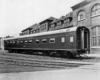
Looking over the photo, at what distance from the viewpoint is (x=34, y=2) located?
7430mm

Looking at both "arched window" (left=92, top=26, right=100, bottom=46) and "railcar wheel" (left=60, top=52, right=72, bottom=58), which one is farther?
"arched window" (left=92, top=26, right=100, bottom=46)

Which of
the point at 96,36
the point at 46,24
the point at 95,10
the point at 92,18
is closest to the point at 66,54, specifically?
the point at 96,36

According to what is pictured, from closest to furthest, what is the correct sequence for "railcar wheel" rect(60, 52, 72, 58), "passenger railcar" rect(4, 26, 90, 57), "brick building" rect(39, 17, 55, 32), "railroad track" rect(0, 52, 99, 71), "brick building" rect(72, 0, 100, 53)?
"railroad track" rect(0, 52, 99, 71) < "passenger railcar" rect(4, 26, 90, 57) < "railcar wheel" rect(60, 52, 72, 58) < "brick building" rect(72, 0, 100, 53) < "brick building" rect(39, 17, 55, 32)

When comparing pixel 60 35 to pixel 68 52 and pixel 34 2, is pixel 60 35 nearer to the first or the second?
pixel 68 52

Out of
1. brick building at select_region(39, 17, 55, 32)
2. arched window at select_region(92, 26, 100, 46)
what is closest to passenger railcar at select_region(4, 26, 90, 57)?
arched window at select_region(92, 26, 100, 46)

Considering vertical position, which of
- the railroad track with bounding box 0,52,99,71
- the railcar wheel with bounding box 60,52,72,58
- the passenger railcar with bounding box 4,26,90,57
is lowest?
the railroad track with bounding box 0,52,99,71

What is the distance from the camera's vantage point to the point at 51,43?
13.9m

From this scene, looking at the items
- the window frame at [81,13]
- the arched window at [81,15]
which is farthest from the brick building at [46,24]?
the arched window at [81,15]

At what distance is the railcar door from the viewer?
38.0 feet

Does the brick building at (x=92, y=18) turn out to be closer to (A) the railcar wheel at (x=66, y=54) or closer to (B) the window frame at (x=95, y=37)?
(B) the window frame at (x=95, y=37)

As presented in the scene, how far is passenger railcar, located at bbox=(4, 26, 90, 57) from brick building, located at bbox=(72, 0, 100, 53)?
475 cm

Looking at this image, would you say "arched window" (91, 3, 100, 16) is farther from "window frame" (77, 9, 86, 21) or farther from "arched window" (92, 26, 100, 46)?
"arched window" (92, 26, 100, 46)

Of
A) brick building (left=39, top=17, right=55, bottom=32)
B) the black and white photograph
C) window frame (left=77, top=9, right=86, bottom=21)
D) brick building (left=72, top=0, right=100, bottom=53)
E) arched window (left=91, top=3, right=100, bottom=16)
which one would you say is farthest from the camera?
brick building (left=39, top=17, right=55, bottom=32)

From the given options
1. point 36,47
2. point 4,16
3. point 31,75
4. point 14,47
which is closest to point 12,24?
point 4,16
